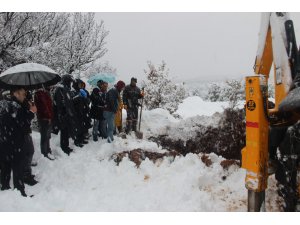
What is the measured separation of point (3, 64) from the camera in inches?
454

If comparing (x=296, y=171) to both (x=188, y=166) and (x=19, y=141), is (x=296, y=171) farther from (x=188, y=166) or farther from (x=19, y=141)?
(x=19, y=141)

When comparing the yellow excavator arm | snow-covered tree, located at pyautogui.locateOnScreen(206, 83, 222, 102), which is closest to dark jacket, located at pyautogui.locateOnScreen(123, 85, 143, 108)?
the yellow excavator arm

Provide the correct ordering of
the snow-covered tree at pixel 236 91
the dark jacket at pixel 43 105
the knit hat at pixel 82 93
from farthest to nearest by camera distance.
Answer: the snow-covered tree at pixel 236 91 → the knit hat at pixel 82 93 → the dark jacket at pixel 43 105

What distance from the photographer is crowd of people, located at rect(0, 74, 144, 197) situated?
570 centimetres

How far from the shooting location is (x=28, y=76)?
753 cm

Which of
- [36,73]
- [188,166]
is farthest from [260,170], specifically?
[36,73]

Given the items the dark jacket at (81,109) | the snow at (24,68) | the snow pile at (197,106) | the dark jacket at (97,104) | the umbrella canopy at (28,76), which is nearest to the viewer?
the snow at (24,68)

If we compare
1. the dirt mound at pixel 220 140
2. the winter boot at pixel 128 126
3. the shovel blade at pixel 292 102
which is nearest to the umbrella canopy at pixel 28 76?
the winter boot at pixel 128 126

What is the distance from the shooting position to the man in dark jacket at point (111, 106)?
29.8ft

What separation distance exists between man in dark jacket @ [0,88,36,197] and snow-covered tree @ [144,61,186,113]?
16256mm

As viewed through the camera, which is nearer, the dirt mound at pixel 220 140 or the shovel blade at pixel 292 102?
the shovel blade at pixel 292 102

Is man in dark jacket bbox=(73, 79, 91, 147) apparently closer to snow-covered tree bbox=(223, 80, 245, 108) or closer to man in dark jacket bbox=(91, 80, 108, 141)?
man in dark jacket bbox=(91, 80, 108, 141)

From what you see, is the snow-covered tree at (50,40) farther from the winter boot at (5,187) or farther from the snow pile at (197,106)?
the snow pile at (197,106)

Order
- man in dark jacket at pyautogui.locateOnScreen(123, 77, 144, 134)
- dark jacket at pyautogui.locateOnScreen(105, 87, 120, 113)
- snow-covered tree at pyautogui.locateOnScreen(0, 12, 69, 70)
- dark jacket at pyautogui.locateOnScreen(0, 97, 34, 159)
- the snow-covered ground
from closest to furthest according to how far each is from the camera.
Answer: the snow-covered ground, dark jacket at pyautogui.locateOnScreen(0, 97, 34, 159), dark jacket at pyautogui.locateOnScreen(105, 87, 120, 113), man in dark jacket at pyautogui.locateOnScreen(123, 77, 144, 134), snow-covered tree at pyautogui.locateOnScreen(0, 12, 69, 70)
